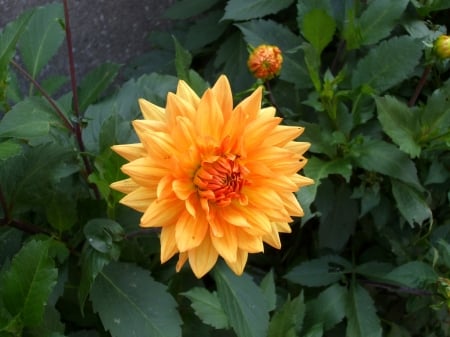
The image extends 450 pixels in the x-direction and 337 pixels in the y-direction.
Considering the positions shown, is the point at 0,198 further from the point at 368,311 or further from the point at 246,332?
the point at 368,311

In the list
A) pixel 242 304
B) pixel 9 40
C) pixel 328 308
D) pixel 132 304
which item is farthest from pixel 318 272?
pixel 9 40

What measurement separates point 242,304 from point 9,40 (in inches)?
25.8

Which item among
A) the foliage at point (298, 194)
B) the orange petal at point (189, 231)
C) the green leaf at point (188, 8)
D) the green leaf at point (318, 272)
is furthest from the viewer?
the green leaf at point (188, 8)

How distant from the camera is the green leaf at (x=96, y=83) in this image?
4.09 feet

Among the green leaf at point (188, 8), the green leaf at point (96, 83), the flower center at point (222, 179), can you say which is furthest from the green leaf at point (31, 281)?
the green leaf at point (188, 8)

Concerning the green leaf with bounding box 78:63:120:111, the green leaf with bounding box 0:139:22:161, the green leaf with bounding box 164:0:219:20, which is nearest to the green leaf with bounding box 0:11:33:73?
the green leaf with bounding box 0:139:22:161

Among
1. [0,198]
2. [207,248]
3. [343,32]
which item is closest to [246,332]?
[207,248]

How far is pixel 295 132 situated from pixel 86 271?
433mm

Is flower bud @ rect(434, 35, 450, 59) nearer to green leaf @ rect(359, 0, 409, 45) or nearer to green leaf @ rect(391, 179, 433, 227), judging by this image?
green leaf @ rect(359, 0, 409, 45)

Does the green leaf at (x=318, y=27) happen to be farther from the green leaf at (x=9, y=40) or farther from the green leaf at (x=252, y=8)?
the green leaf at (x=9, y=40)

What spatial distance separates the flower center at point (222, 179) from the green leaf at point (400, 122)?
0.55m

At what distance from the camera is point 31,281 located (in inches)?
36.9

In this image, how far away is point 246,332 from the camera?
1123 millimetres

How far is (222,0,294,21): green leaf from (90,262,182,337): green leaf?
2.32 feet
